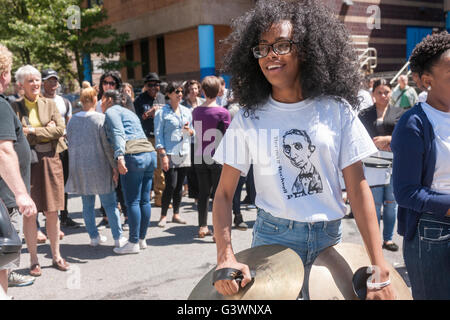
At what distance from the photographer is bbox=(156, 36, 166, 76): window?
73.7 ft

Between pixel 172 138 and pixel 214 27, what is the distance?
14.4m

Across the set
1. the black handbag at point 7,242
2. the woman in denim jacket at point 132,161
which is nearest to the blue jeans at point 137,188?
the woman in denim jacket at point 132,161

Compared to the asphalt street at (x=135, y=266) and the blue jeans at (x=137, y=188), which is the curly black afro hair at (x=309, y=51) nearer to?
the asphalt street at (x=135, y=266)

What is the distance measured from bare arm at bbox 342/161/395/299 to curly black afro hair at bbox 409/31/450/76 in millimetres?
776

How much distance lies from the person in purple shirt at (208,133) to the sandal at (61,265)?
168 centimetres

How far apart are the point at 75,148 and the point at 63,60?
15.4 metres

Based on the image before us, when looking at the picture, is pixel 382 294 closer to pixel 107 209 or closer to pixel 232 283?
pixel 232 283

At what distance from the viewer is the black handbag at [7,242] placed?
2.36 metres

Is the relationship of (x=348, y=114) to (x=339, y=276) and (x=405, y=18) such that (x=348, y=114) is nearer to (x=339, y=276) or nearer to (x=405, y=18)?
(x=339, y=276)

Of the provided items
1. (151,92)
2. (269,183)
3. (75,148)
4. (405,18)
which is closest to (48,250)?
(75,148)

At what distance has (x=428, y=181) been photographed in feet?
7.13

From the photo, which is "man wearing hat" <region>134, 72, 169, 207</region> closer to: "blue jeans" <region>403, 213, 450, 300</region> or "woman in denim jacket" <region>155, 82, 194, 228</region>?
"woman in denim jacket" <region>155, 82, 194, 228</region>

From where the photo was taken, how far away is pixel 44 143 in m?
4.89

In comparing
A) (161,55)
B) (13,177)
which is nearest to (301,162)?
(13,177)
